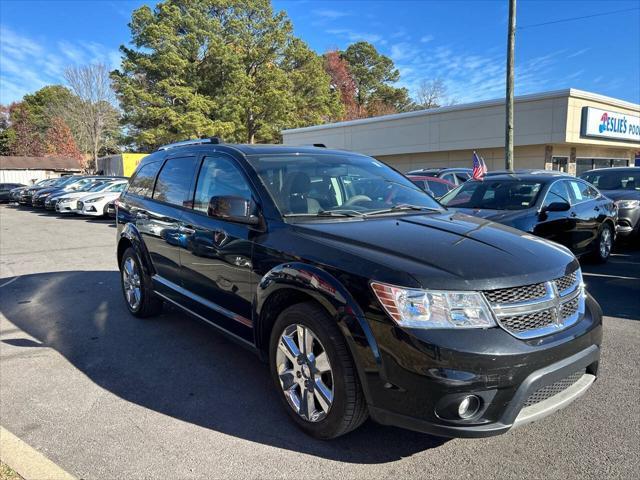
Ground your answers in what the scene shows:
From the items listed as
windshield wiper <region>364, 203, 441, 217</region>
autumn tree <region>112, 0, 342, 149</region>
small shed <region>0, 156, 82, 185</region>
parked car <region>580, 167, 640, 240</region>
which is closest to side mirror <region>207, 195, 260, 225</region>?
windshield wiper <region>364, 203, 441, 217</region>

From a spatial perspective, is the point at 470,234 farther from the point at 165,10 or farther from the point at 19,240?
the point at 165,10

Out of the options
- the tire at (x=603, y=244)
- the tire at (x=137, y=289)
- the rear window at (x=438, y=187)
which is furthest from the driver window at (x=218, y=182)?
the rear window at (x=438, y=187)

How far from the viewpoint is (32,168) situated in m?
58.2

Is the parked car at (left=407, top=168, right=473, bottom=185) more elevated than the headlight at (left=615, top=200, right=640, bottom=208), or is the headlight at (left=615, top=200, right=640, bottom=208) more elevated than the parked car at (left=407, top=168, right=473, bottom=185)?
the parked car at (left=407, top=168, right=473, bottom=185)

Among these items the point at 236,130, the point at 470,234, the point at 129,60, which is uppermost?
the point at 129,60

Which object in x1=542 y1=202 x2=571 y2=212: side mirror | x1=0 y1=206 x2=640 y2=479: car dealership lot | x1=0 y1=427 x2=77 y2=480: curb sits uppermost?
x1=542 y1=202 x2=571 y2=212: side mirror

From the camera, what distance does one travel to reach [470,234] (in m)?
3.12

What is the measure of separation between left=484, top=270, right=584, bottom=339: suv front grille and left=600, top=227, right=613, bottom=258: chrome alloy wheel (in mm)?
6165

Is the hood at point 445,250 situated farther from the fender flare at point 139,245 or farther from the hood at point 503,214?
the hood at point 503,214

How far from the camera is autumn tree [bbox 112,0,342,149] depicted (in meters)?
35.6

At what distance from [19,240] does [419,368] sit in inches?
534

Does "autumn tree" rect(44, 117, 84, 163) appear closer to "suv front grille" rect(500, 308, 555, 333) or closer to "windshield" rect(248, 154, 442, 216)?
"windshield" rect(248, 154, 442, 216)

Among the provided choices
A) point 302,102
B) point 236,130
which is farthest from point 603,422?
point 302,102

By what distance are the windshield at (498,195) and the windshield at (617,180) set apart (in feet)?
16.1
